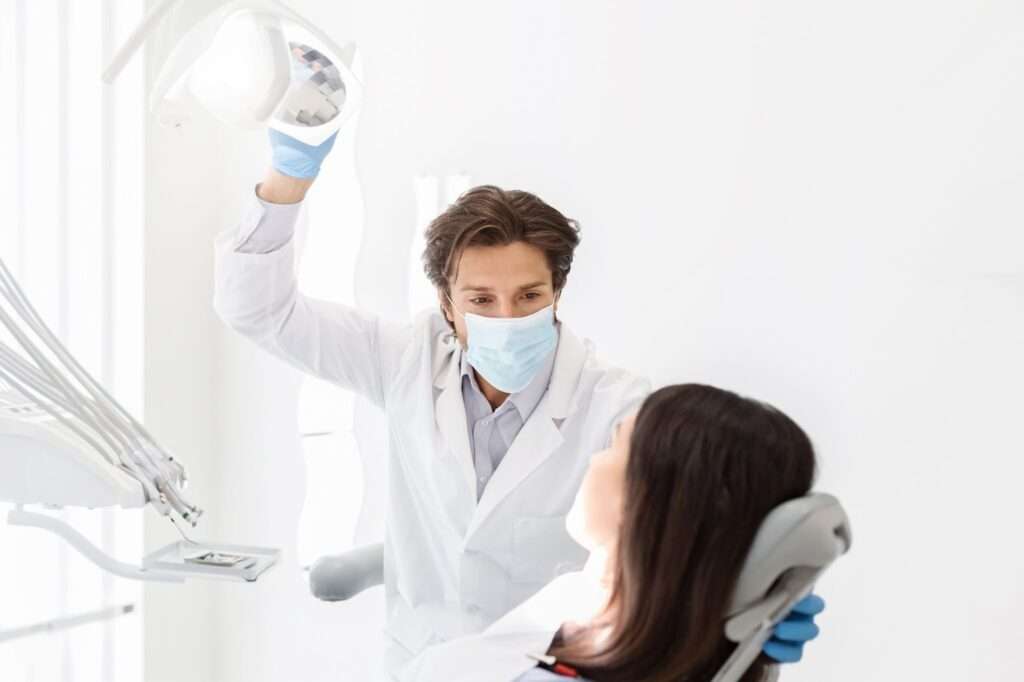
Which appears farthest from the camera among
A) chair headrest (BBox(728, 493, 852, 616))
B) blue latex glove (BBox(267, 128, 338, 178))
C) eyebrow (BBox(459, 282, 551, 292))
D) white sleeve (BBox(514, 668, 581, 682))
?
eyebrow (BBox(459, 282, 551, 292))

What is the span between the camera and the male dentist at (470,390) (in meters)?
1.75

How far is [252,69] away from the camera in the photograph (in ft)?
4.43

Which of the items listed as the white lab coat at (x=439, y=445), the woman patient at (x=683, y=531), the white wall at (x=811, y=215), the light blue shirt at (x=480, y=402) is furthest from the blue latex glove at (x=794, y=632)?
the white wall at (x=811, y=215)

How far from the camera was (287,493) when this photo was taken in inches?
108

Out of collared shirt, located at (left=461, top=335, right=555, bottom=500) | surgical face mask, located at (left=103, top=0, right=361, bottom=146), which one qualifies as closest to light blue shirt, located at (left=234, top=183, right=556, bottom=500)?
collared shirt, located at (left=461, top=335, right=555, bottom=500)

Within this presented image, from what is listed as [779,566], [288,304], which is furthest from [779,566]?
[288,304]

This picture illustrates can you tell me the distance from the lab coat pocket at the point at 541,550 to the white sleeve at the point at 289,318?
1.32 ft

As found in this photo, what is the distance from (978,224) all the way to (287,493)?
1735mm

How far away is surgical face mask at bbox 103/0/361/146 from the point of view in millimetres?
1328

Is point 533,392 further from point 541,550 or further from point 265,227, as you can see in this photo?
point 265,227

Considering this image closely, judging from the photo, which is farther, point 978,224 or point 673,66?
point 673,66

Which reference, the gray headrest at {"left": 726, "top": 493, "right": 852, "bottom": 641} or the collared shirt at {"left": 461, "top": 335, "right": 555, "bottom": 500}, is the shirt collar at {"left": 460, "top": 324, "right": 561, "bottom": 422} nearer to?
the collared shirt at {"left": 461, "top": 335, "right": 555, "bottom": 500}

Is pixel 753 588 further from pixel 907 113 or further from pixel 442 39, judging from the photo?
pixel 442 39

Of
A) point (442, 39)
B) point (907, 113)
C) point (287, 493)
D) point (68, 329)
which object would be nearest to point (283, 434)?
point (287, 493)
